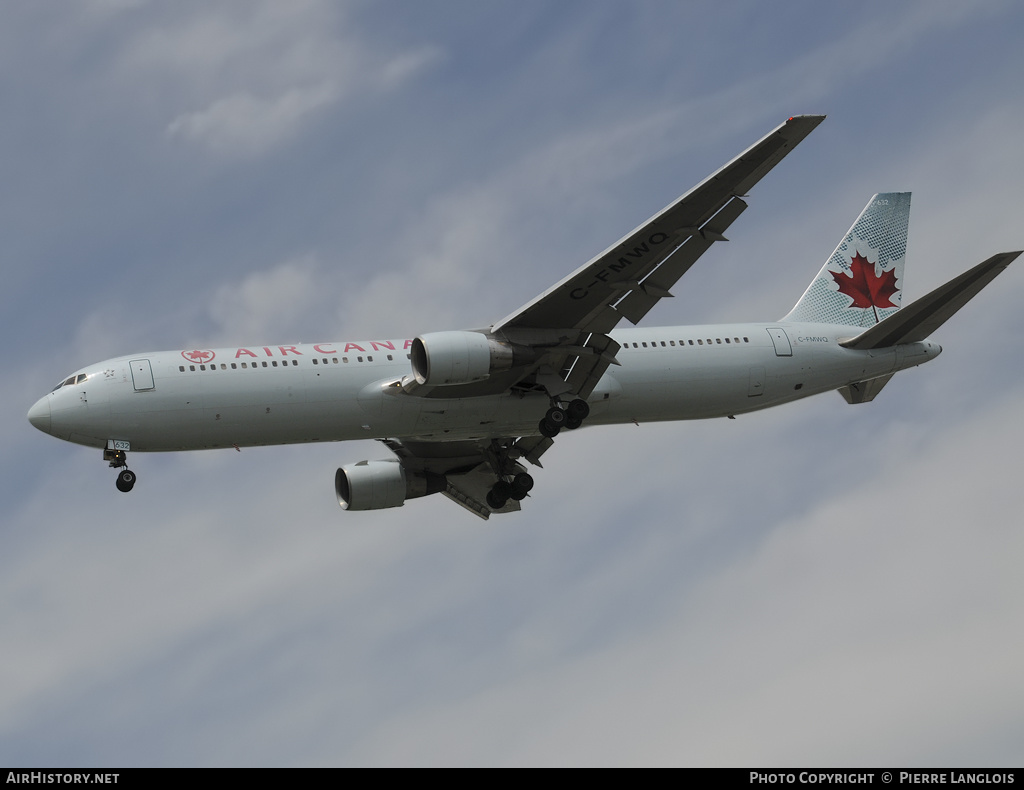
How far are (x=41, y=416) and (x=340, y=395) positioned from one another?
7.80 metres

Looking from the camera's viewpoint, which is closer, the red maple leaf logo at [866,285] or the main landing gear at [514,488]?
the main landing gear at [514,488]

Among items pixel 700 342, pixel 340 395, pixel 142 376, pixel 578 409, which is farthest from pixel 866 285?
pixel 142 376

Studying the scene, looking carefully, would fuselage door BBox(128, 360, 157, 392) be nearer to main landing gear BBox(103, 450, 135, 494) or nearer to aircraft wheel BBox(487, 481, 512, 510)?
main landing gear BBox(103, 450, 135, 494)

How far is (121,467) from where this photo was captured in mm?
37438

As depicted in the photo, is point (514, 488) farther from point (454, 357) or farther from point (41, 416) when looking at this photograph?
point (41, 416)

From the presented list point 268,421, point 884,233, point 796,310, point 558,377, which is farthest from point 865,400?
point 268,421

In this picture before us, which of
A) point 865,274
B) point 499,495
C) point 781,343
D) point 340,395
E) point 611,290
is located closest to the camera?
point 611,290

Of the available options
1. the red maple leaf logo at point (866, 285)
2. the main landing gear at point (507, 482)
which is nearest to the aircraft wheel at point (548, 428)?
the main landing gear at point (507, 482)

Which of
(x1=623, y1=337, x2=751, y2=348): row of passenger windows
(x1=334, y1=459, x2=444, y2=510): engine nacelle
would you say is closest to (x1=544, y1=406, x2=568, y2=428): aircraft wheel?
(x1=623, y1=337, x2=751, y2=348): row of passenger windows

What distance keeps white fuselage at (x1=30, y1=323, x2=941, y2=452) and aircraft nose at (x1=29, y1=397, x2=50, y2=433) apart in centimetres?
3

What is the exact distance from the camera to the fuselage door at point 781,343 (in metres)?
41.6

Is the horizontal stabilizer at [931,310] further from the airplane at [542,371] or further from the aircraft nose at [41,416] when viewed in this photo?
the aircraft nose at [41,416]

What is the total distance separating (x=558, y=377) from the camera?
3897cm
